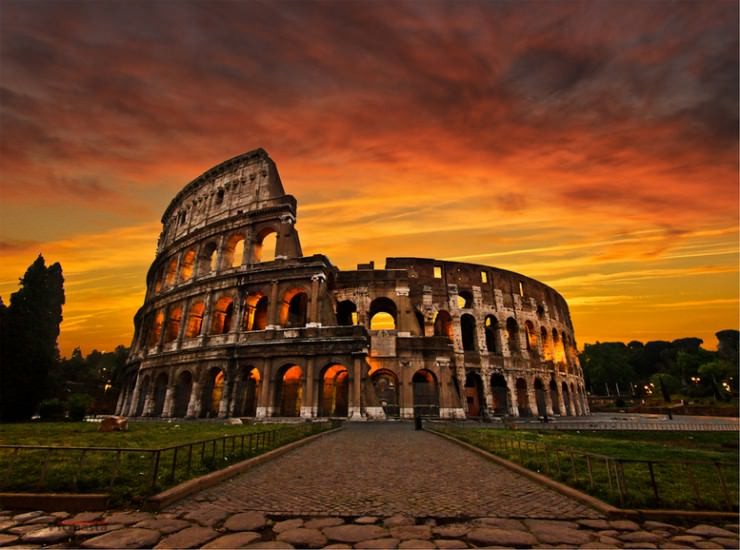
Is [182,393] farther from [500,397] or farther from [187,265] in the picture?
[500,397]

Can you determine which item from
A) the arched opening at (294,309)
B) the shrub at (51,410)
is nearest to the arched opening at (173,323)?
Answer: the shrub at (51,410)

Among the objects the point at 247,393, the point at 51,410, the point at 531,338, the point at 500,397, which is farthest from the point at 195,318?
the point at 531,338

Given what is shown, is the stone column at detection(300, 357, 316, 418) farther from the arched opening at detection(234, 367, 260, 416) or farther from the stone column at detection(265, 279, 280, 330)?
the arched opening at detection(234, 367, 260, 416)

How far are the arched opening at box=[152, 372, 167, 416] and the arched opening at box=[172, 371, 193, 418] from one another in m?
2.43

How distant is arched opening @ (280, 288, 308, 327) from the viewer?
2602 centimetres

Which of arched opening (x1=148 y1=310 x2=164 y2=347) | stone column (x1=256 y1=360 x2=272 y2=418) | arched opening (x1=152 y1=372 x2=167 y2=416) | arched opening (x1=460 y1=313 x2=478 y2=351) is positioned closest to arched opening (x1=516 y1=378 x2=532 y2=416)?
arched opening (x1=460 y1=313 x2=478 y2=351)

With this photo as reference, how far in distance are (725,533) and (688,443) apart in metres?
12.0

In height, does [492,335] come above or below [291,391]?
above

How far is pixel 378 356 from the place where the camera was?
84.7ft

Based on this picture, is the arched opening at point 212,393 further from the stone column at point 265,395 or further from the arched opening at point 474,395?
the arched opening at point 474,395

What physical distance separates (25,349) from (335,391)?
18702 millimetres

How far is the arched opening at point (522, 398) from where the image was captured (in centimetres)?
3234

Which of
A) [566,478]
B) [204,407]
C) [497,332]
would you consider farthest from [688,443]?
[204,407]

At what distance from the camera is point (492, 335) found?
35.2 m
